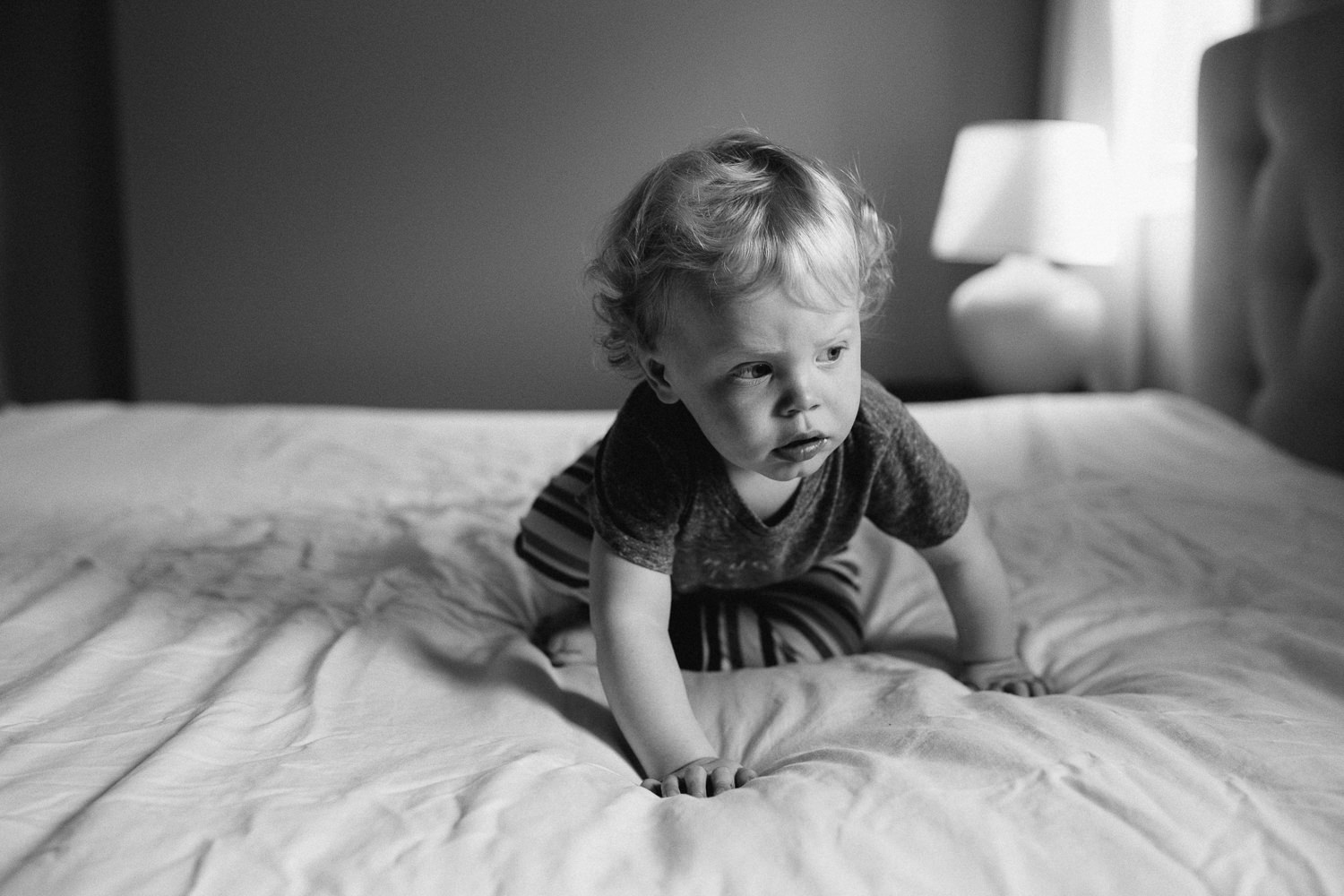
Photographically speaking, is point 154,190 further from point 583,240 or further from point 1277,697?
point 1277,697

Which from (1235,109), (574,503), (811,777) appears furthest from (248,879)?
(1235,109)

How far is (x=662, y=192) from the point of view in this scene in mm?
890

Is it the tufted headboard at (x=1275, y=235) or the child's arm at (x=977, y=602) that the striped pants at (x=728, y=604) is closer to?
the child's arm at (x=977, y=602)

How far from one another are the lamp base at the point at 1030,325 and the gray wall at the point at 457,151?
0.53 meters

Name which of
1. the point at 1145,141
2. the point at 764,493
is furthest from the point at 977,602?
the point at 1145,141

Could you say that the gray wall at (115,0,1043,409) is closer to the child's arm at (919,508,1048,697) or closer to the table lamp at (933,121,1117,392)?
the table lamp at (933,121,1117,392)

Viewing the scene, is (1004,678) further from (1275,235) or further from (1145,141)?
(1145,141)

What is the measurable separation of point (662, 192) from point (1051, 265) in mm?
2139

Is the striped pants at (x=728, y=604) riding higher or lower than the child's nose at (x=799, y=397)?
lower

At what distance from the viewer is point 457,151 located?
3.17 m

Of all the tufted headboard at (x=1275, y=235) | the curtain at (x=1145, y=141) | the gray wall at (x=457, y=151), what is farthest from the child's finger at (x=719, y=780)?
the gray wall at (x=457, y=151)

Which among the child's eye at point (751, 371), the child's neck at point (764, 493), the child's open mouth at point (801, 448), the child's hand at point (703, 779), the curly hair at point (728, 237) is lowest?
the child's hand at point (703, 779)

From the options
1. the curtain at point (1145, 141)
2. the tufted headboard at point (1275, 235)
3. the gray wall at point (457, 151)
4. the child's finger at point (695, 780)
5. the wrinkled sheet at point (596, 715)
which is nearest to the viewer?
the wrinkled sheet at point (596, 715)

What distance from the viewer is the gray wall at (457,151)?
3059 mm
